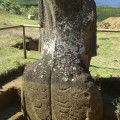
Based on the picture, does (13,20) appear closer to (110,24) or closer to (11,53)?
(110,24)

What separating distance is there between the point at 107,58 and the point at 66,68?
3.88 metres

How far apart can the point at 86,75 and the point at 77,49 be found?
41 centimetres

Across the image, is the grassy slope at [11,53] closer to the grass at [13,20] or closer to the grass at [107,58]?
the grass at [107,58]

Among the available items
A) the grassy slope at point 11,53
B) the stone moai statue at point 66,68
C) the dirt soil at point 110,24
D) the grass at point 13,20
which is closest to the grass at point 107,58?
the grassy slope at point 11,53

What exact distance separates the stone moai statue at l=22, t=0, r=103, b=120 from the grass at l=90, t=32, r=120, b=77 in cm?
177

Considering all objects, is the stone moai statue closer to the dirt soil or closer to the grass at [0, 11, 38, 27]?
the grass at [0, 11, 38, 27]

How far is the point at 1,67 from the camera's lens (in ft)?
25.7

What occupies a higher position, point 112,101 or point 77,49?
point 77,49

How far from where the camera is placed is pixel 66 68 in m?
5.73

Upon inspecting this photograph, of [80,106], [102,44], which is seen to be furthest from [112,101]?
[102,44]

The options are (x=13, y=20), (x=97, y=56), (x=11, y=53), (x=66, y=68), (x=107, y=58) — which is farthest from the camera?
(x=13, y=20)

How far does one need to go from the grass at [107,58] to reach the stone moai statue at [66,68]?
177 centimetres

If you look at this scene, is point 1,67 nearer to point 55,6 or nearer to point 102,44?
point 55,6

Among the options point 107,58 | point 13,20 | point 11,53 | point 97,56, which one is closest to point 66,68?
point 11,53
